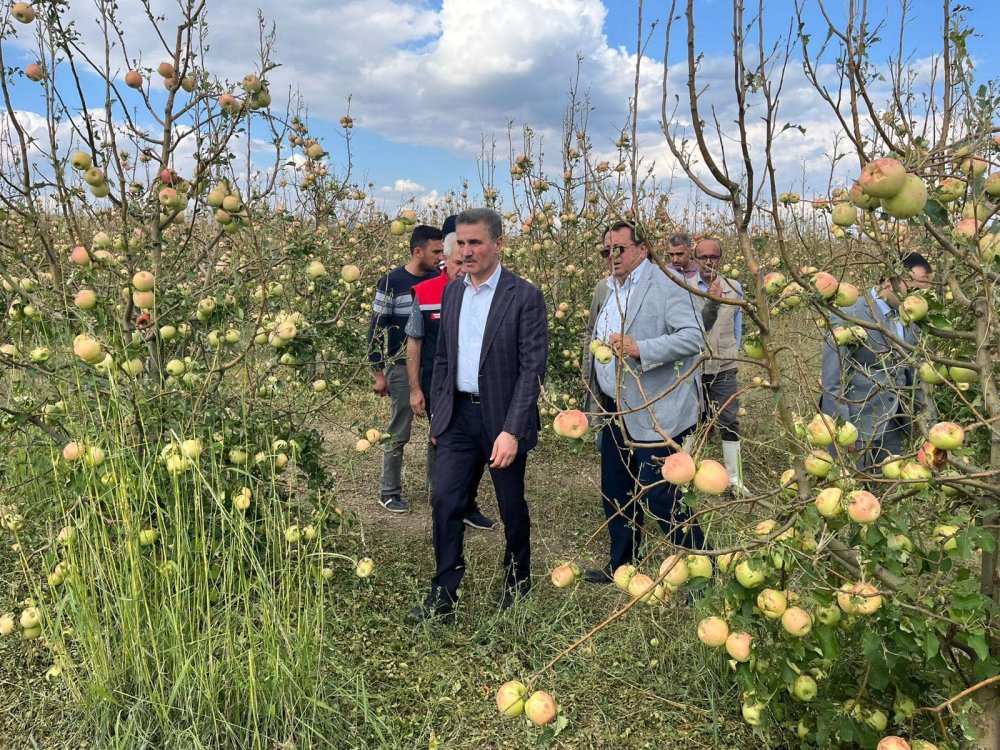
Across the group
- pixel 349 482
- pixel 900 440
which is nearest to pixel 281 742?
pixel 349 482

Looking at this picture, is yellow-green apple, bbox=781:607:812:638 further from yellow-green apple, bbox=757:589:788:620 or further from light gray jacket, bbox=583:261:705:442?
light gray jacket, bbox=583:261:705:442

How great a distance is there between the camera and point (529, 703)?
1321mm

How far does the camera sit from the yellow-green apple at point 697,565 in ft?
4.94

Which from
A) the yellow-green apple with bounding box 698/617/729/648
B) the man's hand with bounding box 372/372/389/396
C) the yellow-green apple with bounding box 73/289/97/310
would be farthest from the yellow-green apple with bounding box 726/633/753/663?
the man's hand with bounding box 372/372/389/396

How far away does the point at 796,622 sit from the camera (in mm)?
1446

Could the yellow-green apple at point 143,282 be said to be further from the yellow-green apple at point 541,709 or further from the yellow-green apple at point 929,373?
the yellow-green apple at point 929,373

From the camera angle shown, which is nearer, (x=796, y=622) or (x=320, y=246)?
(x=796, y=622)

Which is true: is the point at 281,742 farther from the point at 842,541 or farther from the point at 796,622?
the point at 842,541

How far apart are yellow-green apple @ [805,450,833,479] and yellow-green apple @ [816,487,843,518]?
0.07 m

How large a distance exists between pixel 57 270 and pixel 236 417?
877 millimetres

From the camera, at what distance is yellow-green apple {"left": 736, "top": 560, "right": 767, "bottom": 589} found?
4.57ft

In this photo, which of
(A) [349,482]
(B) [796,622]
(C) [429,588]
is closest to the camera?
(B) [796,622]

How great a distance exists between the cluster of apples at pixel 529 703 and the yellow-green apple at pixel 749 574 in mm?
487

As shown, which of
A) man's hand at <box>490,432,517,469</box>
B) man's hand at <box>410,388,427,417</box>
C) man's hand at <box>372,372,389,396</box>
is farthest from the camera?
man's hand at <box>372,372,389,396</box>
